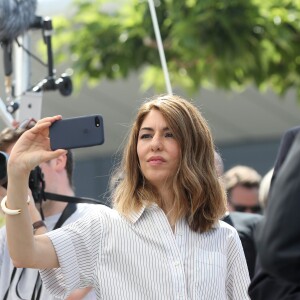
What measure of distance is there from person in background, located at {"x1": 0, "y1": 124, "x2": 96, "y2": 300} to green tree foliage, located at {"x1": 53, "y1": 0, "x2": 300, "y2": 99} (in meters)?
2.98

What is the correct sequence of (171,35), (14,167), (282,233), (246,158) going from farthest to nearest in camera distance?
(246,158) < (171,35) < (14,167) < (282,233)

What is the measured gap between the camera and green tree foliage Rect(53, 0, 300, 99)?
748cm

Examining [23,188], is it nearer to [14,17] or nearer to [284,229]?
[284,229]

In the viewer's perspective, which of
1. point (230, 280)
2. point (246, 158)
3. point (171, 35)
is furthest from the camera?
point (246, 158)

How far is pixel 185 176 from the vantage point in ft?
11.2

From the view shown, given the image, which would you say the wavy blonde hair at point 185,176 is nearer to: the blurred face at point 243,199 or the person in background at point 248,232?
the person in background at point 248,232

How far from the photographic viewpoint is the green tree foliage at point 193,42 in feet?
24.5

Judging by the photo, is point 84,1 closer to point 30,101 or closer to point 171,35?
point 171,35

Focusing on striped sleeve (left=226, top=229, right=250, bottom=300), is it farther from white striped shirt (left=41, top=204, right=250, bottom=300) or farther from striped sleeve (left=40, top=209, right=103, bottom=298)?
striped sleeve (left=40, top=209, right=103, bottom=298)

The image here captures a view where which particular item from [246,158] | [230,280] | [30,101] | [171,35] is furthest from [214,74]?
[246,158]

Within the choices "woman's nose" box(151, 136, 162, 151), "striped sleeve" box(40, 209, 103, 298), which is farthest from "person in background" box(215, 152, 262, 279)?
"striped sleeve" box(40, 209, 103, 298)

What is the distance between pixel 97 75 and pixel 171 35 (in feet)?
3.85

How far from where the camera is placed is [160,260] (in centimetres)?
322

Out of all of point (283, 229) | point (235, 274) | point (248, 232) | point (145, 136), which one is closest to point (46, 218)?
point (145, 136)
